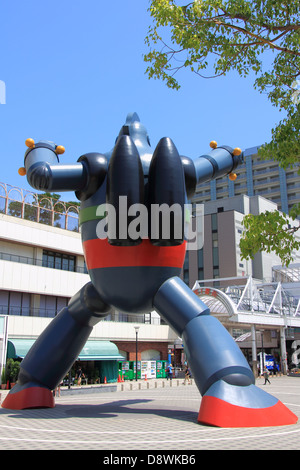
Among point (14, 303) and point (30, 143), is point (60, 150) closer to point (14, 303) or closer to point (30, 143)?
point (30, 143)

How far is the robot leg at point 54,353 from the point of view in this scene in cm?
945

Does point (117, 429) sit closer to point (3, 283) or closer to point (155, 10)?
point (155, 10)

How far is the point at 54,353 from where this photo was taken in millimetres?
9570

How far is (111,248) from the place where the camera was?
863 cm

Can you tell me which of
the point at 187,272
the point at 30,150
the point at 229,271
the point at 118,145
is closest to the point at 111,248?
the point at 118,145

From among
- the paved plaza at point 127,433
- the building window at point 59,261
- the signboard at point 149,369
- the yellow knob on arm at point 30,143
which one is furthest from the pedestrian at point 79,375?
the yellow knob on arm at point 30,143

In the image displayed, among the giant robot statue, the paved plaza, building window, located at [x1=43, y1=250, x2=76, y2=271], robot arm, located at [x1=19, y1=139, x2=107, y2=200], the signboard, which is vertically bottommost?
the signboard

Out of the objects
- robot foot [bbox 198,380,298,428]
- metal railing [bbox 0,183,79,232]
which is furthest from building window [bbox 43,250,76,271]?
robot foot [bbox 198,380,298,428]

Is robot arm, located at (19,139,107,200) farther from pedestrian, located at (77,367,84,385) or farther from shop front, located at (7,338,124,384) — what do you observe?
pedestrian, located at (77,367,84,385)

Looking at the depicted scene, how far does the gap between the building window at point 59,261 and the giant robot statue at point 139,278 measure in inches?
834

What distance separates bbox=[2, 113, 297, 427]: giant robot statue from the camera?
7523mm

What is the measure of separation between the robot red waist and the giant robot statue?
0.02m

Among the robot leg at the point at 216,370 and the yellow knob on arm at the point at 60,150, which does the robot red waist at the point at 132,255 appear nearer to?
the robot leg at the point at 216,370

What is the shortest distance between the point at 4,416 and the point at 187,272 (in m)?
46.9
